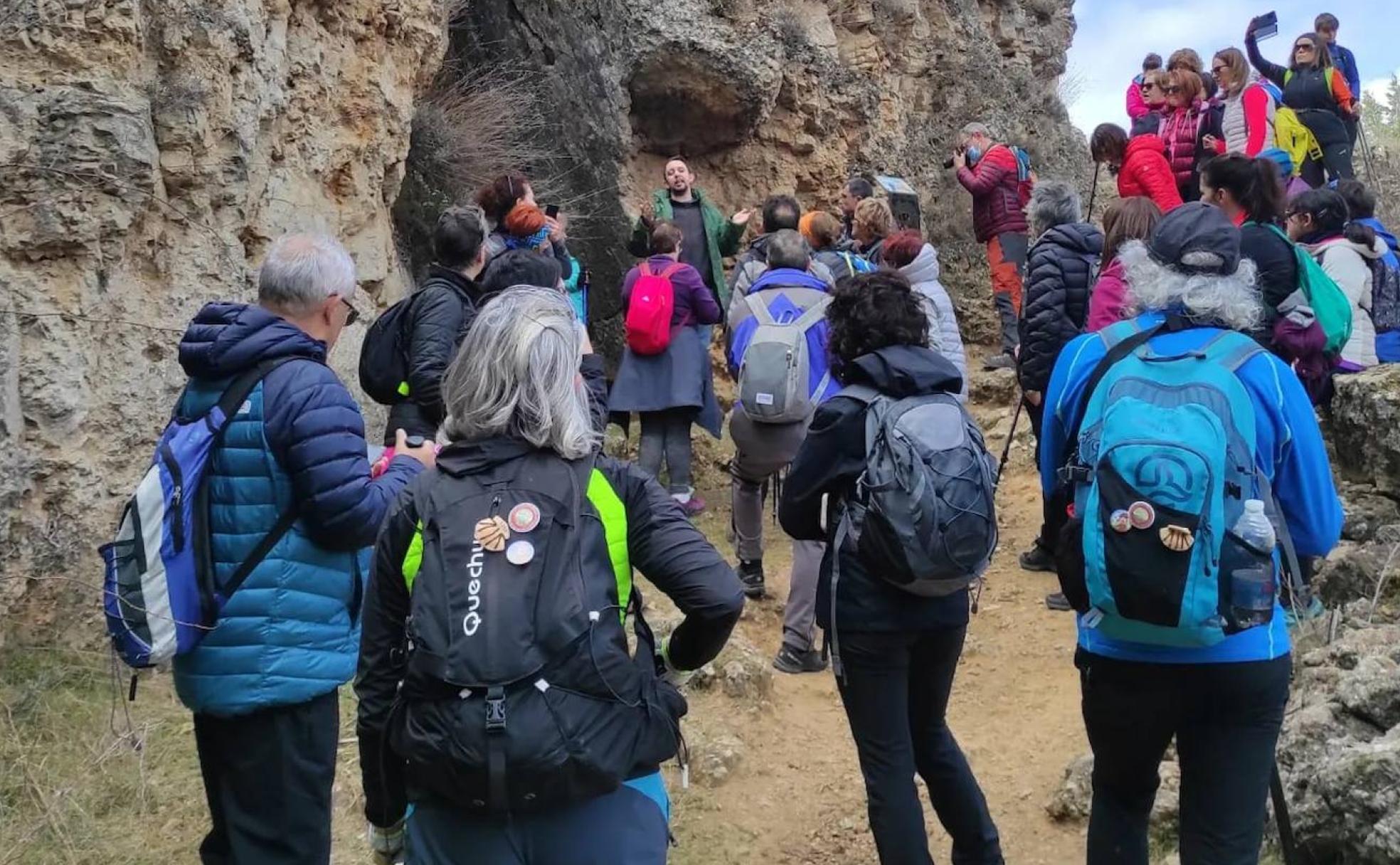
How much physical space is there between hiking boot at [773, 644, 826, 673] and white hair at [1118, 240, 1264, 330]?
3.01 metres

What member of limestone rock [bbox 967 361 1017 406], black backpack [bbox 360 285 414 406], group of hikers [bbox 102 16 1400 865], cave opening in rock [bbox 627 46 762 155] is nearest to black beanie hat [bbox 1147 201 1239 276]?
group of hikers [bbox 102 16 1400 865]

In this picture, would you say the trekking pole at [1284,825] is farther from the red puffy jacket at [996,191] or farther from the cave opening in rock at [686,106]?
the cave opening in rock at [686,106]

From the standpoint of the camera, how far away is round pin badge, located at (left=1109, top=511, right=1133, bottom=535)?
2490mm

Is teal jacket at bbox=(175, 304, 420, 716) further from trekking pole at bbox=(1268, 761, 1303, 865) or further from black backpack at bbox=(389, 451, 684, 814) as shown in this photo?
trekking pole at bbox=(1268, 761, 1303, 865)

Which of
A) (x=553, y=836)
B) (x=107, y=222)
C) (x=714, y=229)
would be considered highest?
(x=714, y=229)

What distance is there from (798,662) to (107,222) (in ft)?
11.6

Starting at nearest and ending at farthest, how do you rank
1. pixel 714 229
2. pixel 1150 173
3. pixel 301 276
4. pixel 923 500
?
pixel 301 276 → pixel 923 500 → pixel 1150 173 → pixel 714 229

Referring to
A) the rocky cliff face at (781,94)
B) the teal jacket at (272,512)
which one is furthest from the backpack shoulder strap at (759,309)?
the rocky cliff face at (781,94)

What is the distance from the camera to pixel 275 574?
8.96 ft

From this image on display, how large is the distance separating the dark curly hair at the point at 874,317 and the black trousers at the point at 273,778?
174cm

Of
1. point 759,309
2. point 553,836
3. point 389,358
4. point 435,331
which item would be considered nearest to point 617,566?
point 553,836

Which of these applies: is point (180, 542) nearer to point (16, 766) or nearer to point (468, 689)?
point (468, 689)

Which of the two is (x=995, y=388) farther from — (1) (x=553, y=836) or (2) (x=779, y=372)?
(1) (x=553, y=836)

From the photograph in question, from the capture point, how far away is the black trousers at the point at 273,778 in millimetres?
2754
